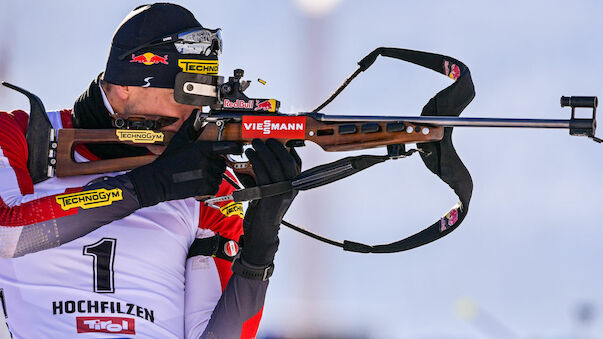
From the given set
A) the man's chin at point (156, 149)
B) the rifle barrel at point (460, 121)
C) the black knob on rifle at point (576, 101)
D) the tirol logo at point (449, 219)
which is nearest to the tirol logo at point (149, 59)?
the man's chin at point (156, 149)

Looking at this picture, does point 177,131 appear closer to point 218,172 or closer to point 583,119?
point 218,172

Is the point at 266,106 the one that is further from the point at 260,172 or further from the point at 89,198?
the point at 89,198

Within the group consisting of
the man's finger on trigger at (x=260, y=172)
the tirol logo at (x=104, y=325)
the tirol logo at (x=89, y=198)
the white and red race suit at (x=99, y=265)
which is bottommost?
the tirol logo at (x=104, y=325)

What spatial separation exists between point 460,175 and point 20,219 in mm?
2969

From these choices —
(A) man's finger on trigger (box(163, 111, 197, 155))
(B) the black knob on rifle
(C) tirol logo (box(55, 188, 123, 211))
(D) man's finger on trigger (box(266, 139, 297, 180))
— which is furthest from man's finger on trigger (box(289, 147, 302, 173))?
(B) the black knob on rifle

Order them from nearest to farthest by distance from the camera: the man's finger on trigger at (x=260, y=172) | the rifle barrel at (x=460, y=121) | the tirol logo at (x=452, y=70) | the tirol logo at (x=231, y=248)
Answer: the rifle barrel at (x=460, y=121), the man's finger on trigger at (x=260, y=172), the tirol logo at (x=231, y=248), the tirol logo at (x=452, y=70)

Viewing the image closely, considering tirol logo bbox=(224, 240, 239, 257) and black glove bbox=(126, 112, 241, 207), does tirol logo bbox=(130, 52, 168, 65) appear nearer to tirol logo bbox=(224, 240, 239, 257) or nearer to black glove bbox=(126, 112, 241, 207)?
black glove bbox=(126, 112, 241, 207)

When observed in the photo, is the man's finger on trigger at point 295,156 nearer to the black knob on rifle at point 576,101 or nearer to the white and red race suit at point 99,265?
the white and red race suit at point 99,265

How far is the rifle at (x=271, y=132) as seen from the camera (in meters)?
7.41

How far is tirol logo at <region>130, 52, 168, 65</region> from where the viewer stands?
25.3ft

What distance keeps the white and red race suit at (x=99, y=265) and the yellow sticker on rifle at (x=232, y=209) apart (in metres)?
0.11

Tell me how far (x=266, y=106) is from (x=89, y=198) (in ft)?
4.38

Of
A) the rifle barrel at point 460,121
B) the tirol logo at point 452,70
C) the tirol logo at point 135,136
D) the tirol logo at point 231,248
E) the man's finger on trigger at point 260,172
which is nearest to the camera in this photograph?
the rifle barrel at point 460,121

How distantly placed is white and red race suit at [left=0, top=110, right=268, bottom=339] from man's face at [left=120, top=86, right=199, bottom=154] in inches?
17.1
